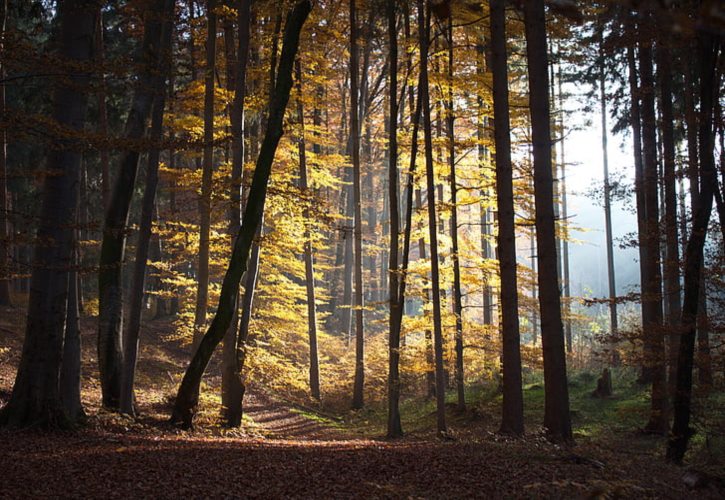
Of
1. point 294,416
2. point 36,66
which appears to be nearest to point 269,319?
point 294,416

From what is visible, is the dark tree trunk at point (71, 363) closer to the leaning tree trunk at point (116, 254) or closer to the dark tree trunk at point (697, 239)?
the leaning tree trunk at point (116, 254)

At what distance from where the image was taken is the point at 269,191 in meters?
12.4

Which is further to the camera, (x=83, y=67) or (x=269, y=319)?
(x=269, y=319)

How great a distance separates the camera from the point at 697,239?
9.29 m

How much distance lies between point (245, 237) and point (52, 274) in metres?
3.16

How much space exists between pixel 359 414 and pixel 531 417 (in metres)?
5.20

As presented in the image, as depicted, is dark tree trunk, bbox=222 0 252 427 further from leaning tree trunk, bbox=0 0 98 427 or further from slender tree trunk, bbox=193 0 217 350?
leaning tree trunk, bbox=0 0 98 427

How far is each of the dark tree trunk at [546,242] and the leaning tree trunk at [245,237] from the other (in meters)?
4.16

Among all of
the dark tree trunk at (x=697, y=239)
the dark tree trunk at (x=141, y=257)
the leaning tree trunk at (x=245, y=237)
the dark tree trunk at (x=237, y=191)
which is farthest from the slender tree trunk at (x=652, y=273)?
the dark tree trunk at (x=141, y=257)

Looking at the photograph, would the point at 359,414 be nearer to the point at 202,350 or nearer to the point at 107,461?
the point at 202,350

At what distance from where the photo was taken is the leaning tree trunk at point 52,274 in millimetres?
8219

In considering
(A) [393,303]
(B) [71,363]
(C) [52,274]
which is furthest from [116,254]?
(A) [393,303]

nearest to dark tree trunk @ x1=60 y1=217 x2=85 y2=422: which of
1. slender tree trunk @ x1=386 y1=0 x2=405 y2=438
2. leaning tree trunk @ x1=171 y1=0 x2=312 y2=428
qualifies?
leaning tree trunk @ x1=171 y1=0 x2=312 y2=428

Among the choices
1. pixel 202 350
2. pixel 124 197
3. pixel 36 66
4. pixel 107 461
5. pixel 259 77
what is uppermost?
pixel 259 77
